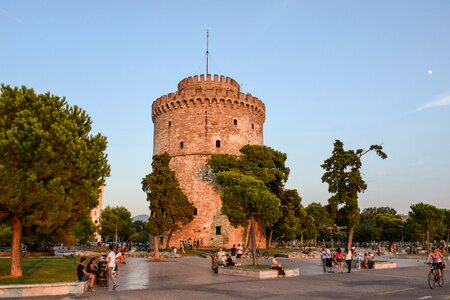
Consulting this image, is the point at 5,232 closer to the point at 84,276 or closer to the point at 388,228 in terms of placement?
the point at 84,276

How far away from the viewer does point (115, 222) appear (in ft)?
223

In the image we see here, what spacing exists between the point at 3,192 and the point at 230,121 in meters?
32.0

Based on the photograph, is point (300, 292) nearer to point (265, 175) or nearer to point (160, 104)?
point (265, 175)

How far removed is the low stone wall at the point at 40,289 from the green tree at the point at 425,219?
108ft

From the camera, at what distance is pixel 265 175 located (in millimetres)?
39250

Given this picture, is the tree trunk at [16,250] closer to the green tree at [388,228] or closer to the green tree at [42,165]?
the green tree at [42,165]

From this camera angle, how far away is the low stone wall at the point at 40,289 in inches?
449

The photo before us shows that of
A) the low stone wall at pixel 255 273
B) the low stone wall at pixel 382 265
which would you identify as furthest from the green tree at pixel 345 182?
the low stone wall at pixel 255 273

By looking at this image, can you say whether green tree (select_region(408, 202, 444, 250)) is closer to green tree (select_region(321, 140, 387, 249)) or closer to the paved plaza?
green tree (select_region(321, 140, 387, 249))

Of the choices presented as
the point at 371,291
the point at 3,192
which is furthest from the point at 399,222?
the point at 3,192

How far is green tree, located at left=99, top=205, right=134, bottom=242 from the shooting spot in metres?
67.9

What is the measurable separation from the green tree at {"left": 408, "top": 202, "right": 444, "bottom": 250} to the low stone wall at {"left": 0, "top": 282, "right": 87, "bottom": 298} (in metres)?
33.0

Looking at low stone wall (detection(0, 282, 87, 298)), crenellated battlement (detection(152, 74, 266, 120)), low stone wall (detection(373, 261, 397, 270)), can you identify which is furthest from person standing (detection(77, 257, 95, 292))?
crenellated battlement (detection(152, 74, 266, 120))

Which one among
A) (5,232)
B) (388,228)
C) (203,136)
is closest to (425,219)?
(203,136)
